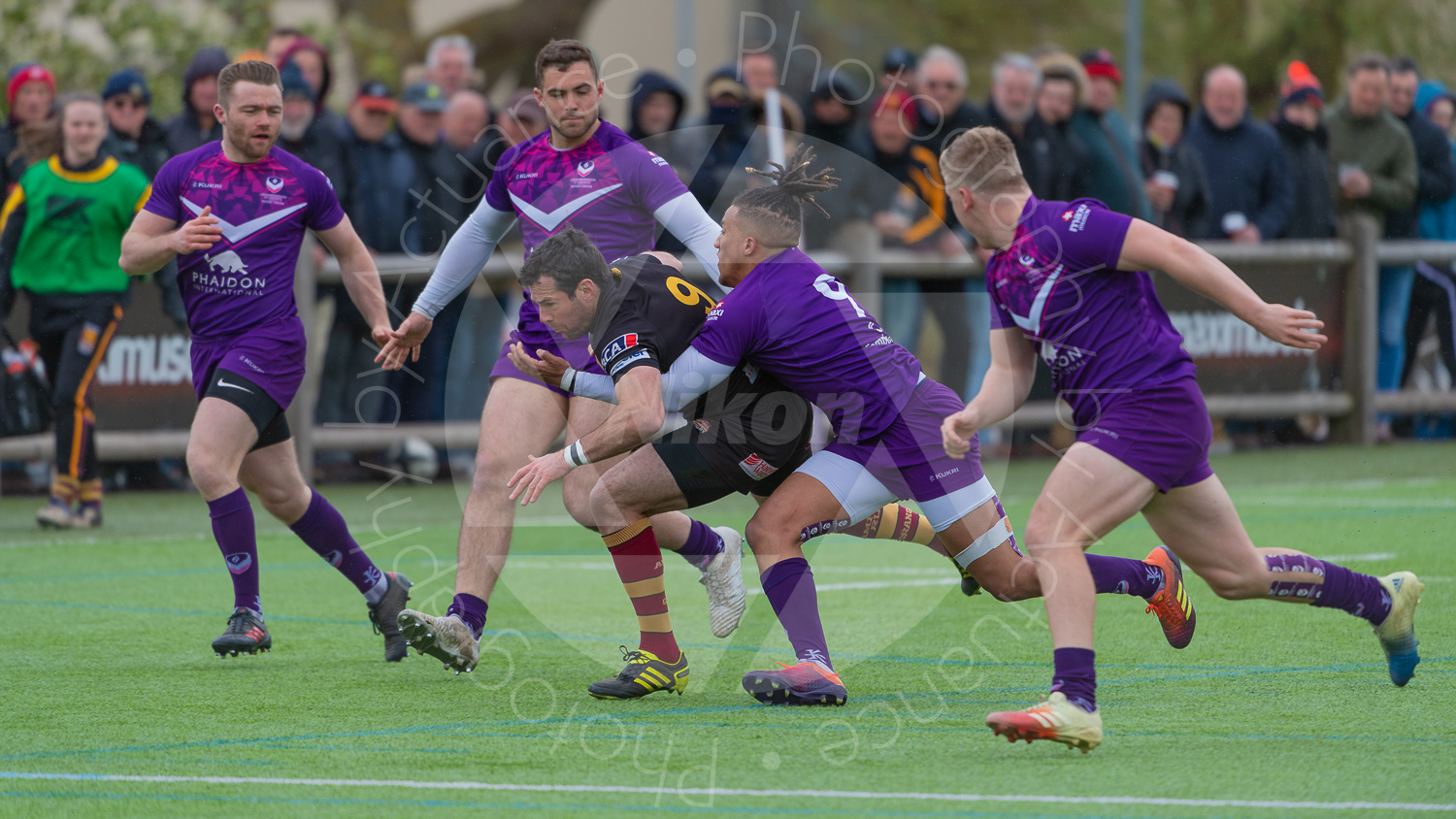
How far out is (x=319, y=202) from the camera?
7570mm

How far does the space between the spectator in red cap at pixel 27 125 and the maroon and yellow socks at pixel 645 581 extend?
22.1ft

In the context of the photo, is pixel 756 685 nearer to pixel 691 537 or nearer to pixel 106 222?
pixel 691 537

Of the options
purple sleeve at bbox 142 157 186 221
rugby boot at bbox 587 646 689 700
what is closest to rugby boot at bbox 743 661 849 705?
rugby boot at bbox 587 646 689 700

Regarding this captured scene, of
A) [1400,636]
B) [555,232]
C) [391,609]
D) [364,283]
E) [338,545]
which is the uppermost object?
[555,232]

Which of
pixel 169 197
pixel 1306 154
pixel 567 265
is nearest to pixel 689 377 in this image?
pixel 567 265

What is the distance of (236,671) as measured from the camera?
22.8 feet

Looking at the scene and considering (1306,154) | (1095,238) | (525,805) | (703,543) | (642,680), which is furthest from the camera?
(1306,154)

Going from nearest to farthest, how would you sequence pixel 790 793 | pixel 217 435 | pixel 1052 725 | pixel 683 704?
pixel 790 793 → pixel 1052 725 → pixel 683 704 → pixel 217 435

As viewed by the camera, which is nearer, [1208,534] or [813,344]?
[1208,534]

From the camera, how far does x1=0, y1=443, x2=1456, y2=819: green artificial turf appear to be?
16.1 feet

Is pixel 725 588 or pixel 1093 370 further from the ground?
pixel 1093 370

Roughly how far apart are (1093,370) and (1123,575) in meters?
1.00

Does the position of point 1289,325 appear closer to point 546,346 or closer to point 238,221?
point 546,346

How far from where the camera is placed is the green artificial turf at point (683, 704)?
491cm
